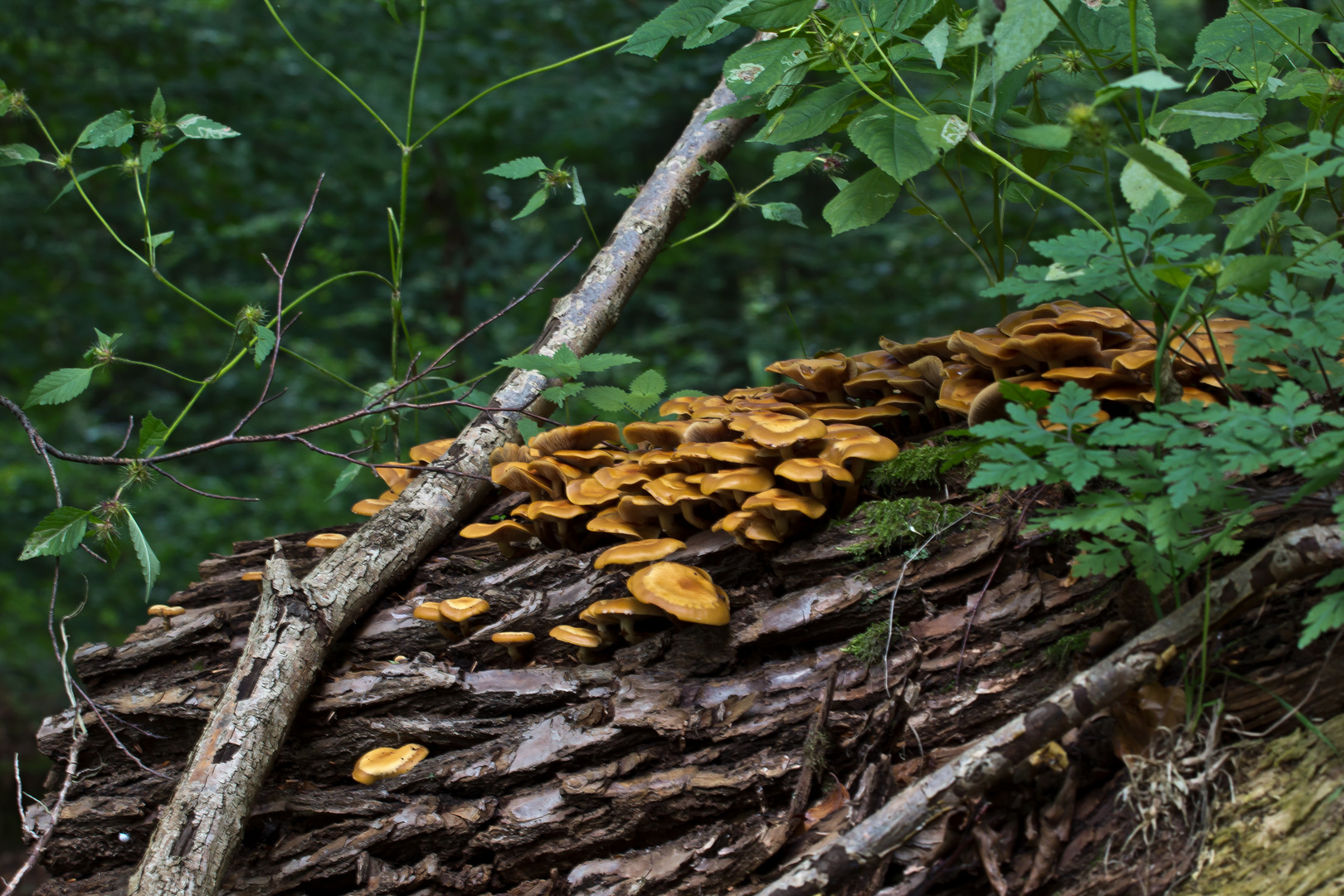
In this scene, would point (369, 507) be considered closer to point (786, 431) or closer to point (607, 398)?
point (607, 398)

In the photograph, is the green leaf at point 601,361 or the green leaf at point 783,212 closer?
the green leaf at point 601,361

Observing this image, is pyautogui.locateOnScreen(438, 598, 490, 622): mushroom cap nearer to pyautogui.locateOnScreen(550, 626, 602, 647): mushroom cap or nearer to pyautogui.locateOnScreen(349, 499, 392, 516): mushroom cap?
pyautogui.locateOnScreen(550, 626, 602, 647): mushroom cap

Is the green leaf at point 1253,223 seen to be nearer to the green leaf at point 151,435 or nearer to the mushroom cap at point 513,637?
the mushroom cap at point 513,637

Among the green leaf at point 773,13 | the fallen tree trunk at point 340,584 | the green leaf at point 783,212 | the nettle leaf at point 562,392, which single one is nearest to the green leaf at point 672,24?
the green leaf at point 773,13

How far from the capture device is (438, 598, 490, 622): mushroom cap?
301 cm

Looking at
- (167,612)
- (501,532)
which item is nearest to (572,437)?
(501,532)

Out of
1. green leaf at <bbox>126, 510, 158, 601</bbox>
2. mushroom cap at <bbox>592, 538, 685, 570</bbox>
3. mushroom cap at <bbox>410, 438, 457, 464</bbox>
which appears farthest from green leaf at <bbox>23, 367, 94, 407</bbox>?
mushroom cap at <bbox>592, 538, 685, 570</bbox>

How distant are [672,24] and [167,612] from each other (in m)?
3.23

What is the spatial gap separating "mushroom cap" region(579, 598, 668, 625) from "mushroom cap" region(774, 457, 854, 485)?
599 mm

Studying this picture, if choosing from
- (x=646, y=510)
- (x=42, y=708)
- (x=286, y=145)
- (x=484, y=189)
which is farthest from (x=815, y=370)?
(x=42, y=708)

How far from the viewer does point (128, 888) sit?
2.46 metres

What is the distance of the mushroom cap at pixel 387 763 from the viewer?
2.89m

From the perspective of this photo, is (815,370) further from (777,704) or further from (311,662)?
(311,662)

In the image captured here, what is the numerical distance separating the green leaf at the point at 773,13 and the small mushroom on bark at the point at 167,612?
3.33 meters
